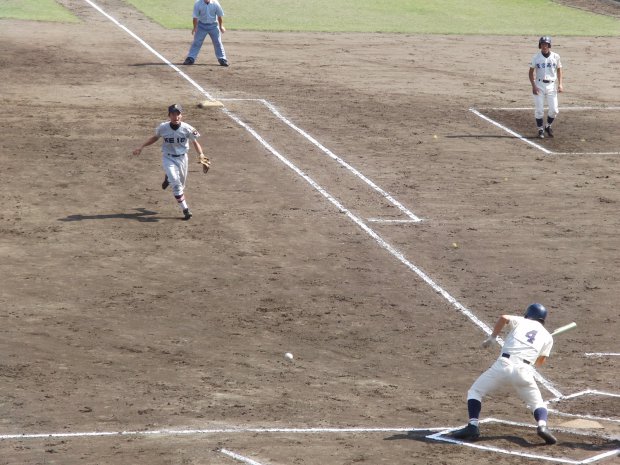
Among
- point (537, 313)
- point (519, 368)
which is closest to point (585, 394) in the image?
point (537, 313)

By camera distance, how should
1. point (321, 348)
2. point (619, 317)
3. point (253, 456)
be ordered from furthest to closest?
1. point (619, 317)
2. point (321, 348)
3. point (253, 456)

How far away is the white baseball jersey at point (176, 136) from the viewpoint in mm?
21969

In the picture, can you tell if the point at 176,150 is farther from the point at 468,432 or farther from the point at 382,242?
the point at 468,432

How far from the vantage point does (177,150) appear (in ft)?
72.7

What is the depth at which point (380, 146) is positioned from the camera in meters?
28.2

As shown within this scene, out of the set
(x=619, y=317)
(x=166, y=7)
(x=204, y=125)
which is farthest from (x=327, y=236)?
(x=166, y=7)

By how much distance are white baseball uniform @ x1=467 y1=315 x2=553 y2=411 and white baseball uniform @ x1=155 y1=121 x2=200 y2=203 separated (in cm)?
977

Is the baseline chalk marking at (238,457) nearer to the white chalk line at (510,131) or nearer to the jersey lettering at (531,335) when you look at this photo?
the jersey lettering at (531,335)

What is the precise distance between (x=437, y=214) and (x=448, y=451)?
1071 centimetres

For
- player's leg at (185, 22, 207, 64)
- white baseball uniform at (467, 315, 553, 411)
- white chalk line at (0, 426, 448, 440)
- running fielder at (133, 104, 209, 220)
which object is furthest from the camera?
player's leg at (185, 22, 207, 64)

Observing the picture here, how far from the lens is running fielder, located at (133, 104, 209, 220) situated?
21953mm

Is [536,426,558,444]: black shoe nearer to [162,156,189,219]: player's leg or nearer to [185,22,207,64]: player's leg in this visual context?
[162,156,189,219]: player's leg

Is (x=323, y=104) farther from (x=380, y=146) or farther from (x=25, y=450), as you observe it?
(x=25, y=450)

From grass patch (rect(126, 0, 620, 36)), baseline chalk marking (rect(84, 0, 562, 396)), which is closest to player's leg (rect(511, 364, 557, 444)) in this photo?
baseline chalk marking (rect(84, 0, 562, 396))
